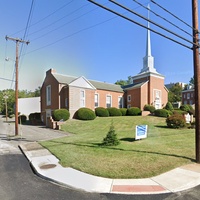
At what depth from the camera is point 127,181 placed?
5773 millimetres

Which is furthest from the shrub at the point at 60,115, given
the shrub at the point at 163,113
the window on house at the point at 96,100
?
the shrub at the point at 163,113

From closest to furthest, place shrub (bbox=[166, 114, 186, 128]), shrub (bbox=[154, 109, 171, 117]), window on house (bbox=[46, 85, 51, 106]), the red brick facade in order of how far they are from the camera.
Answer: shrub (bbox=[166, 114, 186, 128]) → the red brick facade → shrub (bbox=[154, 109, 171, 117]) → window on house (bbox=[46, 85, 51, 106])

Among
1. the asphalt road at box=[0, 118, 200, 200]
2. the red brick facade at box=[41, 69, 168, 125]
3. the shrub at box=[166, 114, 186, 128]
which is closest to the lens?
the asphalt road at box=[0, 118, 200, 200]

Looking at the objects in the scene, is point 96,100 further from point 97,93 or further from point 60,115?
point 60,115

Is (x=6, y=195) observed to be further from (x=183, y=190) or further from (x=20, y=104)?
(x=20, y=104)

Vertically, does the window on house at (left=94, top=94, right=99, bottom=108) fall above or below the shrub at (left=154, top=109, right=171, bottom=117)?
above

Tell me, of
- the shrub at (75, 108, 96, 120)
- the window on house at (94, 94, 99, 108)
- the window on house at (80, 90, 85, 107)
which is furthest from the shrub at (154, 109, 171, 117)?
the window on house at (80, 90, 85, 107)

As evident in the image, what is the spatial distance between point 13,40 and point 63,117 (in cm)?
1045

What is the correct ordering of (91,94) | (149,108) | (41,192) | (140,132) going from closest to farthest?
(41,192) → (140,132) → (91,94) → (149,108)

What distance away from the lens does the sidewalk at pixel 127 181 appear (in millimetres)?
5234

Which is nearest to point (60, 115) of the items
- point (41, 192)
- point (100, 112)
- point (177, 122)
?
point (100, 112)

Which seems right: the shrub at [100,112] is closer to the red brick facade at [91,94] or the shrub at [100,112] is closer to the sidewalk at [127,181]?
the red brick facade at [91,94]

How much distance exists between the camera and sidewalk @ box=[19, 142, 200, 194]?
5234 millimetres

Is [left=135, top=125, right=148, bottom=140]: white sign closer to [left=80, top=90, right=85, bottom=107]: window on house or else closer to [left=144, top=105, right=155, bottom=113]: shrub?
[left=80, top=90, right=85, bottom=107]: window on house
